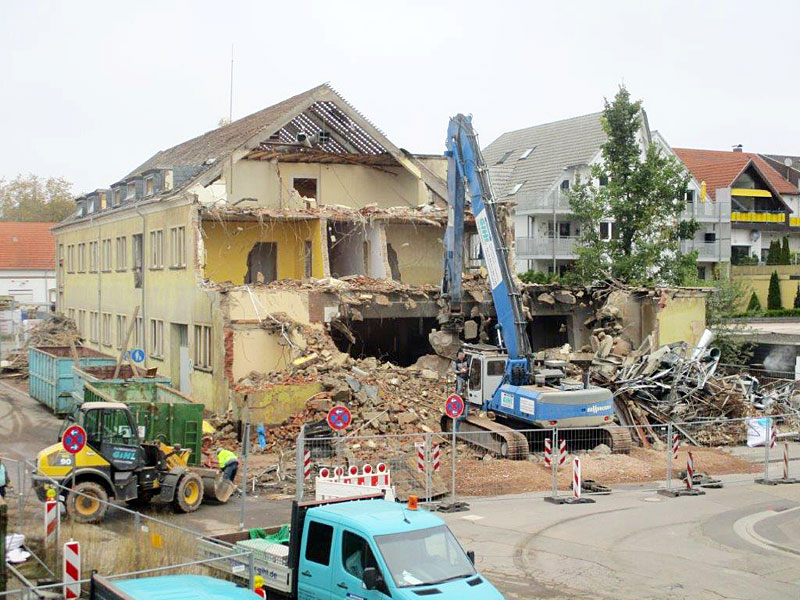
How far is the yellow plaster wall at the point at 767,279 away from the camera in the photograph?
62500 mm

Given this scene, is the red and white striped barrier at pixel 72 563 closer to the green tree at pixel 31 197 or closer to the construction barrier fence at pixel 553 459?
the construction barrier fence at pixel 553 459

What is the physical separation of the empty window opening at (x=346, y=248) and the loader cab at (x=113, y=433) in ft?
58.6

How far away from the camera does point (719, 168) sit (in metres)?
71.2

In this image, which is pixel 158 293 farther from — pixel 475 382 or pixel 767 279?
pixel 767 279

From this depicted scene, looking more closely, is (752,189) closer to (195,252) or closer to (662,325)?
(662,325)

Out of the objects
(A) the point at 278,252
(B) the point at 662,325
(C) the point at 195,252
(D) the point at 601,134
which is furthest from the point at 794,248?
(C) the point at 195,252

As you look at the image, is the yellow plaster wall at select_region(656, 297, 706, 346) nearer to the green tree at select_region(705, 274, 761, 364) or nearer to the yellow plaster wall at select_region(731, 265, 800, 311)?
the green tree at select_region(705, 274, 761, 364)

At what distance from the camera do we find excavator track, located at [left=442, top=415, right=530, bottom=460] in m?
23.9

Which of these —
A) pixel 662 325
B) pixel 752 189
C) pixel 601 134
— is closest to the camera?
pixel 662 325

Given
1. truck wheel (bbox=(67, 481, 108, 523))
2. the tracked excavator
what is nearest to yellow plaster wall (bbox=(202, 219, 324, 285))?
the tracked excavator

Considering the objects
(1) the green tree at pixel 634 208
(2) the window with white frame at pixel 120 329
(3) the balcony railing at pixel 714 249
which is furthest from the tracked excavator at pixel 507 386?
(3) the balcony railing at pixel 714 249

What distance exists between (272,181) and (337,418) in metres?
18.8

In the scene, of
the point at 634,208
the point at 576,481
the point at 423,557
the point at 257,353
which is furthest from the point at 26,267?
the point at 423,557

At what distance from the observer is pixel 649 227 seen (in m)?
39.4
